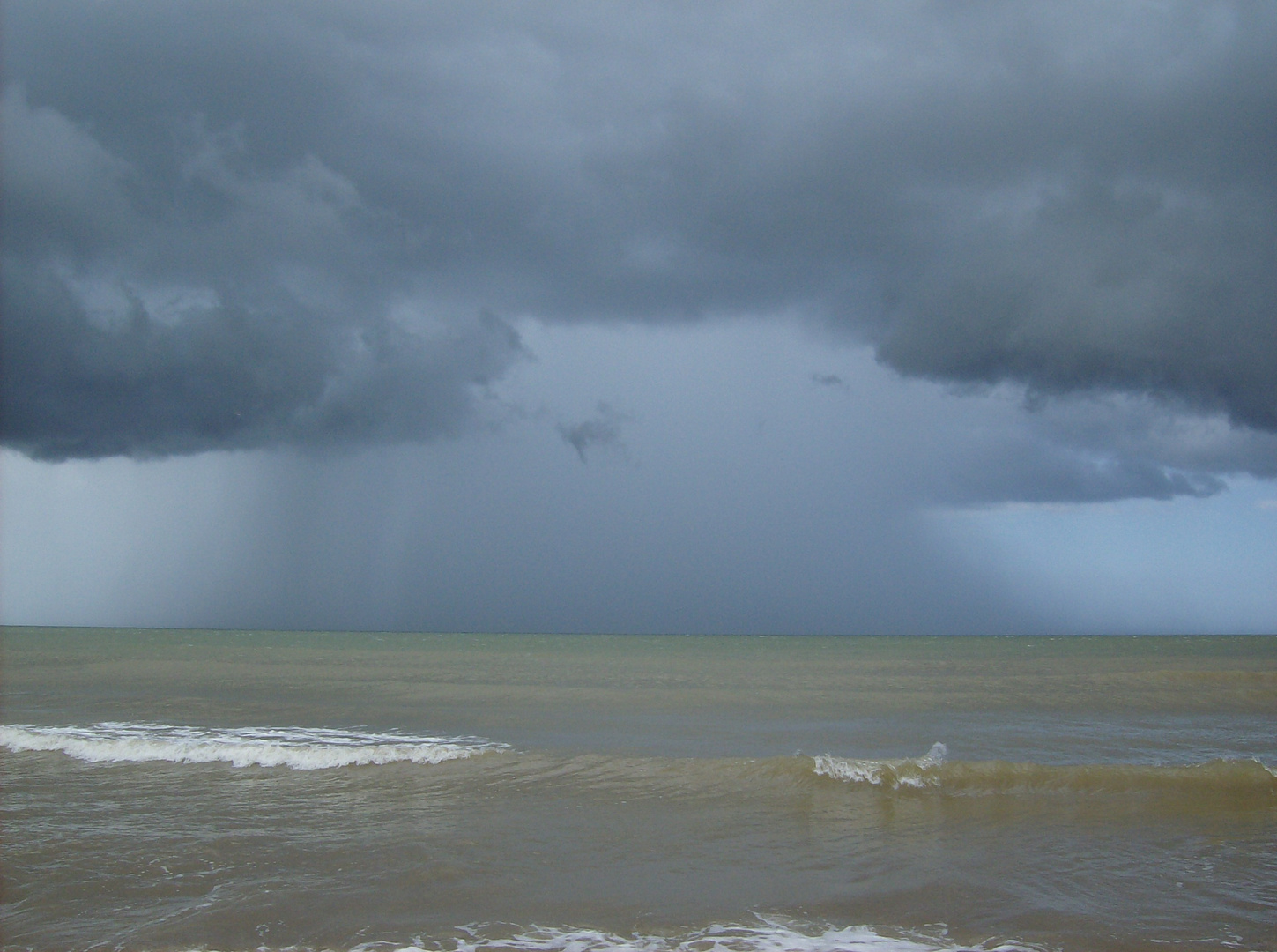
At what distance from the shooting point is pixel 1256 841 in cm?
1082

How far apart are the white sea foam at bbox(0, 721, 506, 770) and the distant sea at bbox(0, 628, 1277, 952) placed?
0.39ft

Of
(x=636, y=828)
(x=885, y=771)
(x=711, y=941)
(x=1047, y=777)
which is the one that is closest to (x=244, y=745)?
(x=636, y=828)

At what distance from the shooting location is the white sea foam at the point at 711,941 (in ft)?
23.9

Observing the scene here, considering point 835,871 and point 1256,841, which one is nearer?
point 835,871

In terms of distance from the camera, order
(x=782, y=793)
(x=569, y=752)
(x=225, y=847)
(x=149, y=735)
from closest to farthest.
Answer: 1. (x=225, y=847)
2. (x=782, y=793)
3. (x=569, y=752)
4. (x=149, y=735)

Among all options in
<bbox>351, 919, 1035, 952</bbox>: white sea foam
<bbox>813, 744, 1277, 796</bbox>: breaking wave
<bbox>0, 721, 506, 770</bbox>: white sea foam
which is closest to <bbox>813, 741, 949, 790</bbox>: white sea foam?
<bbox>813, 744, 1277, 796</bbox>: breaking wave

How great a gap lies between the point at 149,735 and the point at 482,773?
9851mm

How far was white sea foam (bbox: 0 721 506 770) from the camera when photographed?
53.1 feet

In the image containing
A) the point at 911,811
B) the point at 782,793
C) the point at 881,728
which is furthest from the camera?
the point at 881,728

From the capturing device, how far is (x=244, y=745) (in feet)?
56.7

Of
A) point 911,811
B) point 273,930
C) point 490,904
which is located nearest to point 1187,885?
point 911,811

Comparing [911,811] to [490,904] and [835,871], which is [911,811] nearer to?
[835,871]

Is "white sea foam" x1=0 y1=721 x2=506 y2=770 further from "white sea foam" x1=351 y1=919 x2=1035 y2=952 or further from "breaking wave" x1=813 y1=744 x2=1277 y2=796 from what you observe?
"white sea foam" x1=351 y1=919 x2=1035 y2=952

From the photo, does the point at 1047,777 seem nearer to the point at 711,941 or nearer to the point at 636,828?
the point at 636,828
